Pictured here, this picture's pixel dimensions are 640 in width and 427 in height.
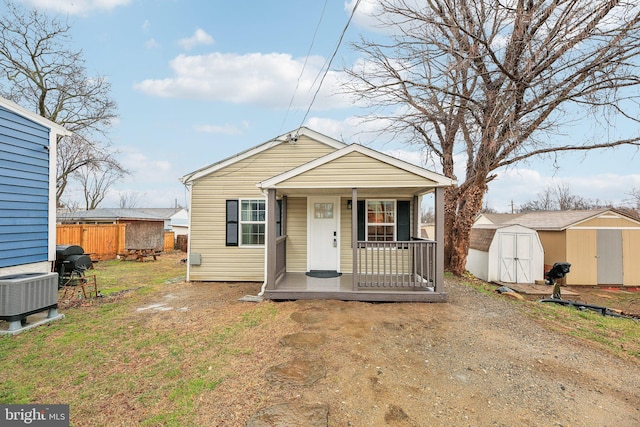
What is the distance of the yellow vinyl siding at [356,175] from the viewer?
5.80 meters

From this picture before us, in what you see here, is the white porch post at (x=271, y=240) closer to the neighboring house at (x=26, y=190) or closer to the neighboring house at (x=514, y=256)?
the neighboring house at (x=26, y=190)

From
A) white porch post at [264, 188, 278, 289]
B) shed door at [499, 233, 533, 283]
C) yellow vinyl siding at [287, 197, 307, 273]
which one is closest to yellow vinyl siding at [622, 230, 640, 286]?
shed door at [499, 233, 533, 283]

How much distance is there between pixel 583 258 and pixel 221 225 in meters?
14.1

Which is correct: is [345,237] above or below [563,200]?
below

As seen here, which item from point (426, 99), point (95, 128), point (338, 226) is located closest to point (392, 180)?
point (338, 226)

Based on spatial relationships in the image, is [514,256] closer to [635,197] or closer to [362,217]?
[362,217]

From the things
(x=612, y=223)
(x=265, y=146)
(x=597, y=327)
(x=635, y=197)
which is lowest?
(x=597, y=327)

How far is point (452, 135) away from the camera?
10.5m

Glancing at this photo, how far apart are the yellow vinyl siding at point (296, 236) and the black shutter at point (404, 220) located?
260 cm

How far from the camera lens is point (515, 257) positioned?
37.5 ft

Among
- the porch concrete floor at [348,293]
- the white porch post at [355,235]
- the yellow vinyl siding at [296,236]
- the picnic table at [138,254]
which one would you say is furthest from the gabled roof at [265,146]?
the picnic table at [138,254]

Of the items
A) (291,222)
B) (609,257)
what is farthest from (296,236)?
(609,257)

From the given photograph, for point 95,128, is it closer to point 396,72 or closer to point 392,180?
point 396,72

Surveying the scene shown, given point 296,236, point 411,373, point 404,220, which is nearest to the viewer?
point 411,373
